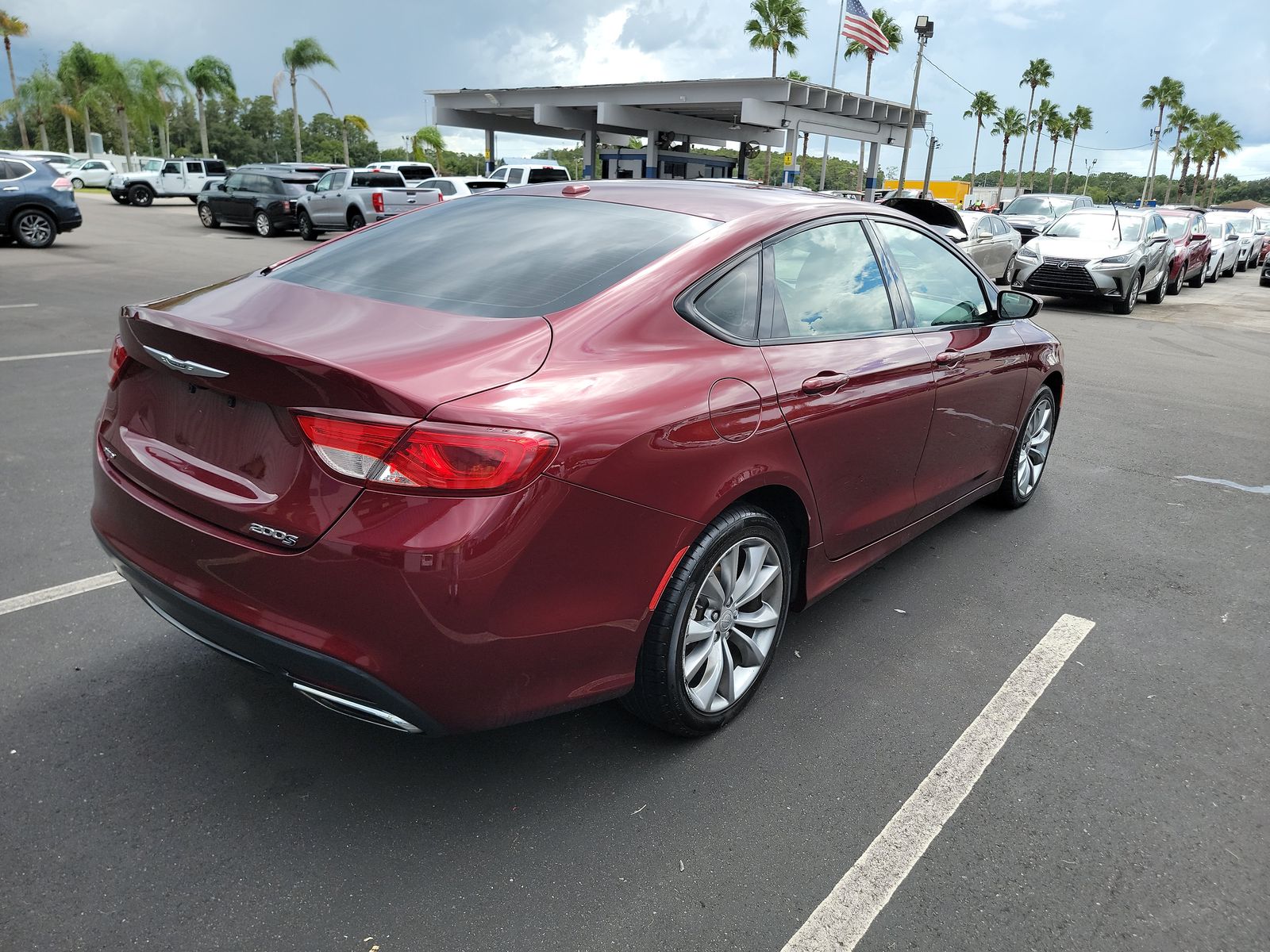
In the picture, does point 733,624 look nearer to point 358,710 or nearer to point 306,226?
point 358,710

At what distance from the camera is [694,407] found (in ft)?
8.46

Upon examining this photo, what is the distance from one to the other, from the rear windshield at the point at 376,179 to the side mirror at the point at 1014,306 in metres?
22.2

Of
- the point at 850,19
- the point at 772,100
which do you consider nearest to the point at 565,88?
the point at 772,100

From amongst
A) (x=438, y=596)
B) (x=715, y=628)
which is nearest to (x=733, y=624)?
(x=715, y=628)

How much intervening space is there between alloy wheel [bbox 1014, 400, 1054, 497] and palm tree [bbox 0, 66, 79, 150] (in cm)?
9431

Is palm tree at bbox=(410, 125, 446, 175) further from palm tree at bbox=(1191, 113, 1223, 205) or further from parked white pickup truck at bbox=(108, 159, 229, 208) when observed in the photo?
palm tree at bbox=(1191, 113, 1223, 205)

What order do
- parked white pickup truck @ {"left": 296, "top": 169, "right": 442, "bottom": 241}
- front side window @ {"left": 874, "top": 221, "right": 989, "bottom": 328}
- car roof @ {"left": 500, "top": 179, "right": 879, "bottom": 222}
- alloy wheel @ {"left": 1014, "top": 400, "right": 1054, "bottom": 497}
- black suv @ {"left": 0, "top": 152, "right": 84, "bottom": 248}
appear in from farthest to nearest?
1. parked white pickup truck @ {"left": 296, "top": 169, "right": 442, "bottom": 241}
2. black suv @ {"left": 0, "top": 152, "right": 84, "bottom": 248}
3. alloy wheel @ {"left": 1014, "top": 400, "right": 1054, "bottom": 497}
4. front side window @ {"left": 874, "top": 221, "right": 989, "bottom": 328}
5. car roof @ {"left": 500, "top": 179, "right": 879, "bottom": 222}

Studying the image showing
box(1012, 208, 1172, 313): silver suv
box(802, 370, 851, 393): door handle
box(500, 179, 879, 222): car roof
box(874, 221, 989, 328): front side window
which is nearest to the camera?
box(802, 370, 851, 393): door handle

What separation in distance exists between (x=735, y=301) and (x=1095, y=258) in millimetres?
14415

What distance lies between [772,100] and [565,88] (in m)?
9.94

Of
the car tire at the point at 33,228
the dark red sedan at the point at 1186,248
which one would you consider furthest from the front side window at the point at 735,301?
the car tire at the point at 33,228

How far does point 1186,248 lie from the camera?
63.2 ft

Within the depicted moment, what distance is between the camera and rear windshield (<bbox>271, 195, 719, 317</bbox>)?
107 inches

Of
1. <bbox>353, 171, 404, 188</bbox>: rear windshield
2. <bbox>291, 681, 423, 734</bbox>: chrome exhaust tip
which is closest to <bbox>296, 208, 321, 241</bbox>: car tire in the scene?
<bbox>353, 171, 404, 188</bbox>: rear windshield
